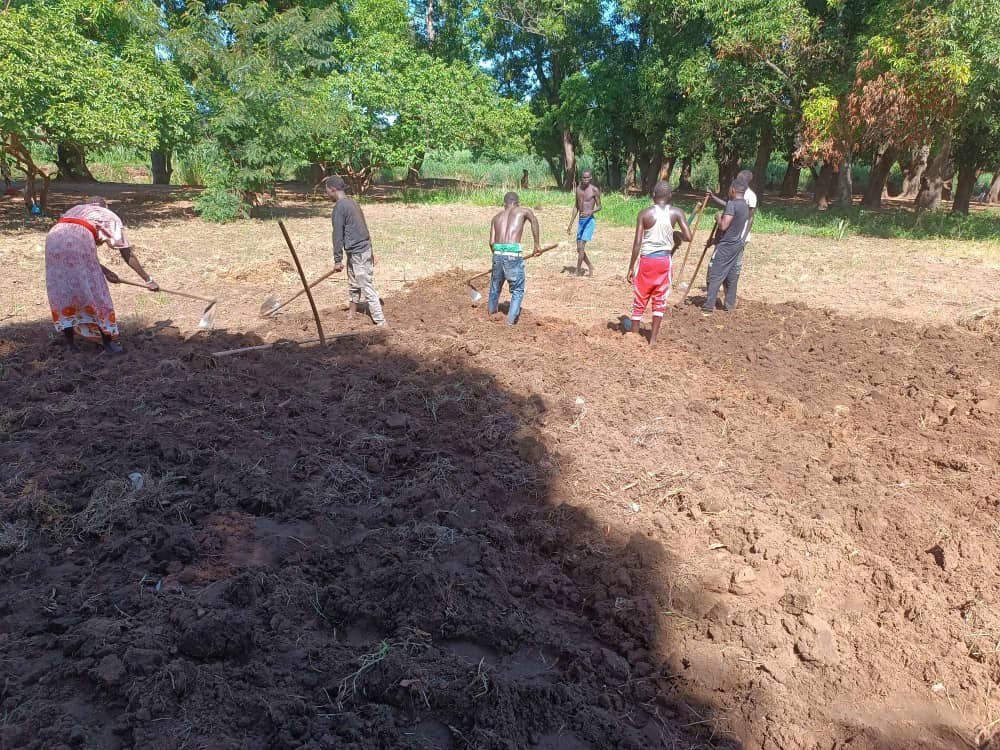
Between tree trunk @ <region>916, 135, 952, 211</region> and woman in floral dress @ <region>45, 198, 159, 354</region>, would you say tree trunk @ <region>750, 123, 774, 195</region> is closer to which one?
tree trunk @ <region>916, 135, 952, 211</region>

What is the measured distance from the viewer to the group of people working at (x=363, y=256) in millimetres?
5945

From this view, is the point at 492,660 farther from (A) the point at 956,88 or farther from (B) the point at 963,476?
(A) the point at 956,88

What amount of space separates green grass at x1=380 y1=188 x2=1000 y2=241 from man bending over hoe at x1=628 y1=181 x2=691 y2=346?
10.6 m

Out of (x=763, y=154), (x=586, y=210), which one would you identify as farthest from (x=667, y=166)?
(x=586, y=210)

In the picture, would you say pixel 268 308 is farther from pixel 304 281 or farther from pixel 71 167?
pixel 71 167

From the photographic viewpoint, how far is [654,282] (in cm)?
648

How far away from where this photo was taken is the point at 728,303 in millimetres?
8273

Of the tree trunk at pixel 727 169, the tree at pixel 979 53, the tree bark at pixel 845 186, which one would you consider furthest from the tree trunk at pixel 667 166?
the tree at pixel 979 53

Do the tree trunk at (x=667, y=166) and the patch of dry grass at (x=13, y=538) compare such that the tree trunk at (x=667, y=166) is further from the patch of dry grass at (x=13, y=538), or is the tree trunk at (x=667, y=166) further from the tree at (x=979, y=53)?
Answer: the patch of dry grass at (x=13, y=538)

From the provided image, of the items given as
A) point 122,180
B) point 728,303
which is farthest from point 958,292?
point 122,180

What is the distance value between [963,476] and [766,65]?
1613cm

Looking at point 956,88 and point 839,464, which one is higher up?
point 956,88

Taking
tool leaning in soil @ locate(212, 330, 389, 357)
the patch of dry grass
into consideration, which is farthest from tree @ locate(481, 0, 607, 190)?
the patch of dry grass

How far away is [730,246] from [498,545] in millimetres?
5707
